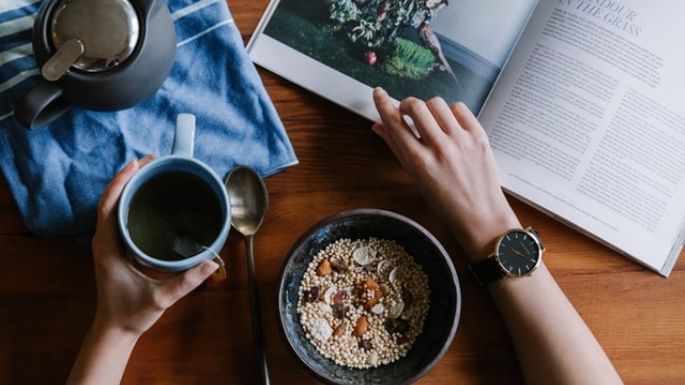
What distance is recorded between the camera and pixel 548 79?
78 cm

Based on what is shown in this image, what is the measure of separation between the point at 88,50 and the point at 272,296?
0.31m

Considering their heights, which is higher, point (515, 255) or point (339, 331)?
point (515, 255)

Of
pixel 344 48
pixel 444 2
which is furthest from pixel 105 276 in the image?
pixel 444 2

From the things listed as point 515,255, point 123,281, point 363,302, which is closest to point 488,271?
point 515,255

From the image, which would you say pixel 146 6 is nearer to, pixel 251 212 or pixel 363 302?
pixel 251 212

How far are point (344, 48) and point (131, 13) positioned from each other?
243 mm

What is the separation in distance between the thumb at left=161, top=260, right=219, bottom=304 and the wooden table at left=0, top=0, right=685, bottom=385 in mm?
95

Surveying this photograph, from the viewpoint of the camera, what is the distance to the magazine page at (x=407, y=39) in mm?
791

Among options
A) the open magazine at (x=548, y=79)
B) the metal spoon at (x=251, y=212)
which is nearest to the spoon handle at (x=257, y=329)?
the metal spoon at (x=251, y=212)

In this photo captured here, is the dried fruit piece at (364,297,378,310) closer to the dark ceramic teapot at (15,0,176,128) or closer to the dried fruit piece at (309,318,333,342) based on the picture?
the dried fruit piece at (309,318,333,342)

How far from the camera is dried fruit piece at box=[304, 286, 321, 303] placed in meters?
0.73

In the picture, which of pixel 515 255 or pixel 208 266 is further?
pixel 515 255

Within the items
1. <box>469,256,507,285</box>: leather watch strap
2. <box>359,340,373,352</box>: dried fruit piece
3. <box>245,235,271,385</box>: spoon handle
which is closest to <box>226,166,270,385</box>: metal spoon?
<box>245,235,271,385</box>: spoon handle

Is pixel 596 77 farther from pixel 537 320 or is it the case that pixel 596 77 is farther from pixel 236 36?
pixel 236 36
